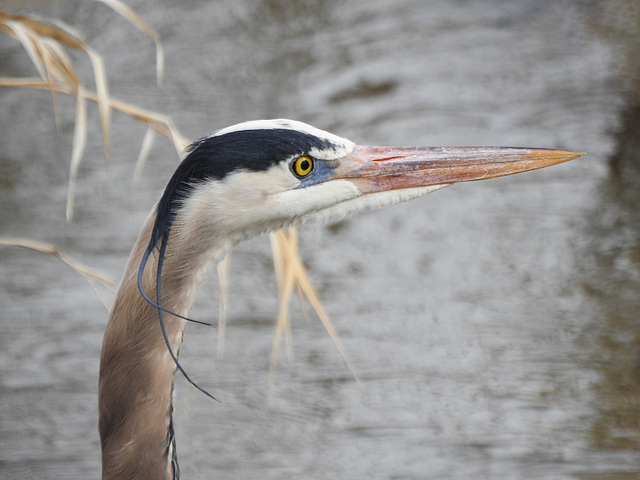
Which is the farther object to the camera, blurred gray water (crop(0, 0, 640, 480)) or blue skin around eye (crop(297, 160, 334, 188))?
blurred gray water (crop(0, 0, 640, 480))

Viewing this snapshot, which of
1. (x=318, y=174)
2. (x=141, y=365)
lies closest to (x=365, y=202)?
(x=318, y=174)

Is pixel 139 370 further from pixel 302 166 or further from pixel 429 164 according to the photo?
pixel 429 164

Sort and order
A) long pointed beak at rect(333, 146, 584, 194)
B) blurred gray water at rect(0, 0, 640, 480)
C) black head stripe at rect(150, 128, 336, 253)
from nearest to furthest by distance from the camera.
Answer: black head stripe at rect(150, 128, 336, 253) < long pointed beak at rect(333, 146, 584, 194) < blurred gray water at rect(0, 0, 640, 480)

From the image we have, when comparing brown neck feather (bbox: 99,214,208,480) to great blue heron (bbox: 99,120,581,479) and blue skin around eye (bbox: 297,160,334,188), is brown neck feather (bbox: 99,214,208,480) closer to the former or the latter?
great blue heron (bbox: 99,120,581,479)

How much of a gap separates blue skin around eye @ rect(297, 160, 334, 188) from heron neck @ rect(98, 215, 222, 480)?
0.55ft


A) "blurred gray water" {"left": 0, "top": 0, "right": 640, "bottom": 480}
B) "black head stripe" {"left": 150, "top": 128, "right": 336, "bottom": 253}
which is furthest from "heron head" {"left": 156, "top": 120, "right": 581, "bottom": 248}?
"blurred gray water" {"left": 0, "top": 0, "right": 640, "bottom": 480}

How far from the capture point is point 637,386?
2.08 m

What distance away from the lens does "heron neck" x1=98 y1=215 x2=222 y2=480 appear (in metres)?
1.06

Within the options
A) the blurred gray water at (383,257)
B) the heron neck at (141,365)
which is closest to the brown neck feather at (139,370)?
the heron neck at (141,365)

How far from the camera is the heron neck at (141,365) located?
3.47 feet

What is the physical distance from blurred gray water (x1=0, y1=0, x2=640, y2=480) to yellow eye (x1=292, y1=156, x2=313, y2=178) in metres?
0.67

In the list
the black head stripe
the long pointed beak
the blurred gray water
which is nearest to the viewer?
the black head stripe

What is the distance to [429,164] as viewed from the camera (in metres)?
A: 1.16

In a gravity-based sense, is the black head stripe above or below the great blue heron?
above
